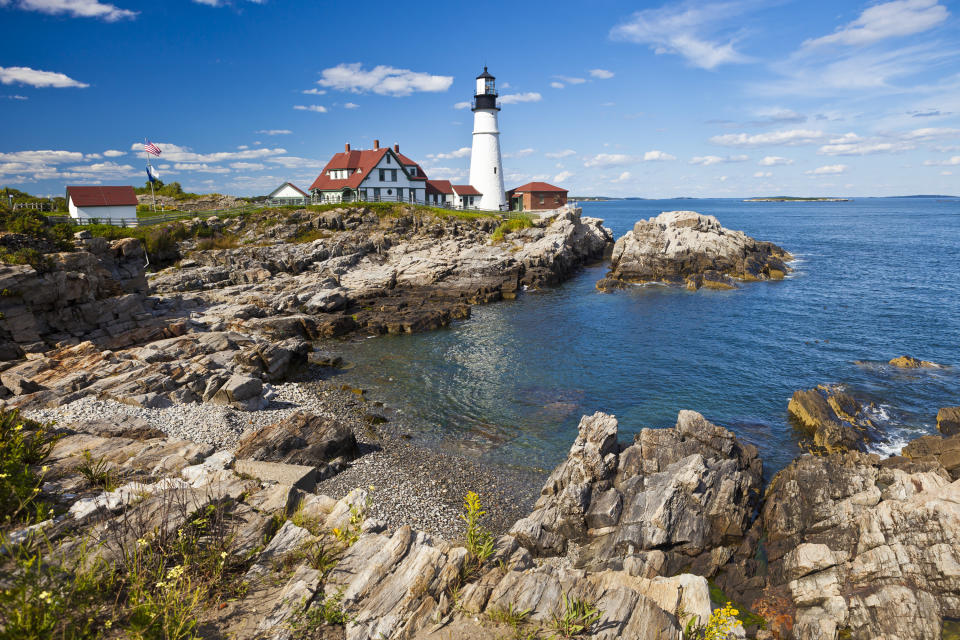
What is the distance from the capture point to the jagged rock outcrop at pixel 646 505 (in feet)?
47.3

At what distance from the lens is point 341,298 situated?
143 ft

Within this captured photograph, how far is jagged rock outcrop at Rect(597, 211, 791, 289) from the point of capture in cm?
5622

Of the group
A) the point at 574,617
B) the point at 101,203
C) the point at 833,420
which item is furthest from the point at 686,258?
the point at 101,203

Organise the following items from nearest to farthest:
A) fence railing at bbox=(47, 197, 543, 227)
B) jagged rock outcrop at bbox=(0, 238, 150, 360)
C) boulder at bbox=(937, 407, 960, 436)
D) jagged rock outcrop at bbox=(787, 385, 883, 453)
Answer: jagged rock outcrop at bbox=(787, 385, 883, 453) < boulder at bbox=(937, 407, 960, 436) < jagged rock outcrop at bbox=(0, 238, 150, 360) < fence railing at bbox=(47, 197, 543, 227)

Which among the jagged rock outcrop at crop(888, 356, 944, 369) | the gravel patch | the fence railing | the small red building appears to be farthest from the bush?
the small red building

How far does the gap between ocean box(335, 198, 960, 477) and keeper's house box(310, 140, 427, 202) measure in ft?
115

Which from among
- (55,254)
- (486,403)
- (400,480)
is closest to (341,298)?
(55,254)

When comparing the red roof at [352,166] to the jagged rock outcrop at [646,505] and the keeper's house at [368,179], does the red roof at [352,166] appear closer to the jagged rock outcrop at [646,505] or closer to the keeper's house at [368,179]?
the keeper's house at [368,179]

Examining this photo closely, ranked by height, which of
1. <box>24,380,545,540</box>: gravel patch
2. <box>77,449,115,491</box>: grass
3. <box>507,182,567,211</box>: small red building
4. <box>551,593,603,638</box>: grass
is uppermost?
<box>507,182,567,211</box>: small red building

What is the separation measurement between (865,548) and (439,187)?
79883 millimetres

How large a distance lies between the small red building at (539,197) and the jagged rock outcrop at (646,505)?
73.5 metres

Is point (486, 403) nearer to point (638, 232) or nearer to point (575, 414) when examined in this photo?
point (575, 414)

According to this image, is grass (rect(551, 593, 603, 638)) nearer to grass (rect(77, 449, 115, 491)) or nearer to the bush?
the bush

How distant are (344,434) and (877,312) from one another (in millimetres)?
45239
